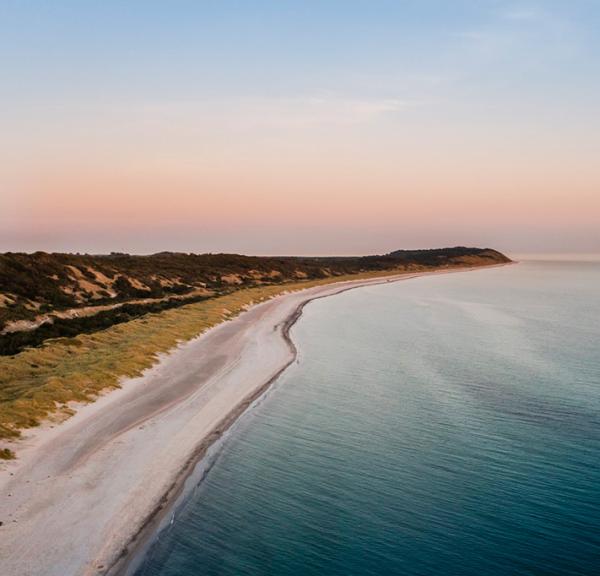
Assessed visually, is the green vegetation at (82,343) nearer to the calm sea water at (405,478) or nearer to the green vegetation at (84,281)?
the green vegetation at (84,281)

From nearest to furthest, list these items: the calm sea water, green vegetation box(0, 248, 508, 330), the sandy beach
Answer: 1. the sandy beach
2. the calm sea water
3. green vegetation box(0, 248, 508, 330)

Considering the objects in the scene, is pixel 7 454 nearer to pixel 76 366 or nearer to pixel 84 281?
pixel 76 366

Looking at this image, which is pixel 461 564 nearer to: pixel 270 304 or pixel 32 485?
pixel 32 485

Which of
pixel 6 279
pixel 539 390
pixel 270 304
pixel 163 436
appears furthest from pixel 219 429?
pixel 270 304

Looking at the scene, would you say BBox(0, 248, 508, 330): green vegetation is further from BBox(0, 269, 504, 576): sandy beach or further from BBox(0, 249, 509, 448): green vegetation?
BBox(0, 269, 504, 576): sandy beach

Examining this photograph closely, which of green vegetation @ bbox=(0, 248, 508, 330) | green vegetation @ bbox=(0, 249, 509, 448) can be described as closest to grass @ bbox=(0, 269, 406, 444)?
green vegetation @ bbox=(0, 249, 509, 448)

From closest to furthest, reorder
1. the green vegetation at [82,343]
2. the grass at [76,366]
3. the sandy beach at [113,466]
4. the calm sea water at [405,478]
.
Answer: the sandy beach at [113,466]
the calm sea water at [405,478]
the grass at [76,366]
the green vegetation at [82,343]

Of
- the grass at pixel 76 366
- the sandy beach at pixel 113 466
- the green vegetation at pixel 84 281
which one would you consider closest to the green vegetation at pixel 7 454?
the grass at pixel 76 366
